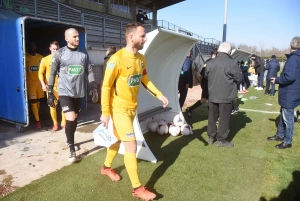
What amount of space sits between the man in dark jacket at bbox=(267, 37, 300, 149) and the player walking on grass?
321 cm

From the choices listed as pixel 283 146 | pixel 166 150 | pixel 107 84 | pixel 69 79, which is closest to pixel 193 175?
pixel 166 150

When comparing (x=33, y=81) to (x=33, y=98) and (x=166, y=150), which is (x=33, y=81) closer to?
(x=33, y=98)

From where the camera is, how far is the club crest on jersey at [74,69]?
14.3 ft

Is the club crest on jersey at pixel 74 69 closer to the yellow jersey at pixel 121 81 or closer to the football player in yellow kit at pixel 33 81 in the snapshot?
the yellow jersey at pixel 121 81

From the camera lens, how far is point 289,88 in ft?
16.3

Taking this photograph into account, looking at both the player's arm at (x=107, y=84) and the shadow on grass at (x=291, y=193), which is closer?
the player's arm at (x=107, y=84)

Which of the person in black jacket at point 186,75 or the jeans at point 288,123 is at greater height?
the person in black jacket at point 186,75

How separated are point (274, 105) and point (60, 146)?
9107 millimetres

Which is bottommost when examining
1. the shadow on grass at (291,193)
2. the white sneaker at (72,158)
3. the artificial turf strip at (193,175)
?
the shadow on grass at (291,193)

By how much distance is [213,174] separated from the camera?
4.02 metres

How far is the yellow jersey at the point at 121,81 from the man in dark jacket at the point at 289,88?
317 centimetres

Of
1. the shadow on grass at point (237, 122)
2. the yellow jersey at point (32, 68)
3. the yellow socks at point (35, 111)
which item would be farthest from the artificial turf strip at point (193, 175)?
the yellow jersey at point (32, 68)

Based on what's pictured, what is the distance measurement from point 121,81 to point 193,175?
75.7 inches

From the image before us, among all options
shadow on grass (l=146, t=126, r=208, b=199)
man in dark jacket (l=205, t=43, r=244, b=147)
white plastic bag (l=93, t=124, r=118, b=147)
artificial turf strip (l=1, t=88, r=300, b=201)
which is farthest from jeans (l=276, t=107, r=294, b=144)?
white plastic bag (l=93, t=124, r=118, b=147)
